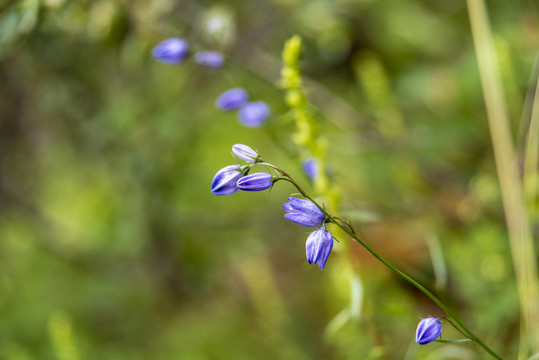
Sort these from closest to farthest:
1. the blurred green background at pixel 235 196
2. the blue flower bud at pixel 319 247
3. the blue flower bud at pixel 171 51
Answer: the blue flower bud at pixel 319 247, the blue flower bud at pixel 171 51, the blurred green background at pixel 235 196

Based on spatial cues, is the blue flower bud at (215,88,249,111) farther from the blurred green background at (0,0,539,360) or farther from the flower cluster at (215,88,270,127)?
the blurred green background at (0,0,539,360)

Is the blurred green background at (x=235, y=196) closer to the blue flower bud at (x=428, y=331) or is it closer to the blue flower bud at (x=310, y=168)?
the blue flower bud at (x=310, y=168)

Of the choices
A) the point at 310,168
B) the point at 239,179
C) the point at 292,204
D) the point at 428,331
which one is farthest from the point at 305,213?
the point at 310,168

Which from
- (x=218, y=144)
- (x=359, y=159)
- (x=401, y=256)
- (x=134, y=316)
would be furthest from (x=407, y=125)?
(x=134, y=316)

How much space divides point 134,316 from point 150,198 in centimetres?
61

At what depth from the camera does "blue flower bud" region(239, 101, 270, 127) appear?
1479mm

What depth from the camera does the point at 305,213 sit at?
0.96m

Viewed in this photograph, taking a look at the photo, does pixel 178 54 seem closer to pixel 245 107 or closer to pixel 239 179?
pixel 245 107

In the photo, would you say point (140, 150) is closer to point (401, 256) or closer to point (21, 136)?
point (21, 136)

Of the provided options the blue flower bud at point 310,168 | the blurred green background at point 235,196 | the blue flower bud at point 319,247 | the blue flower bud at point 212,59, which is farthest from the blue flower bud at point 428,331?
the blurred green background at point 235,196

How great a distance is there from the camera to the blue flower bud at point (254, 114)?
4.85ft

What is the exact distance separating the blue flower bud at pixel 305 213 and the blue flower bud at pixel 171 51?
2.31ft

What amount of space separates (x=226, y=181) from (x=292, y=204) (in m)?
0.13

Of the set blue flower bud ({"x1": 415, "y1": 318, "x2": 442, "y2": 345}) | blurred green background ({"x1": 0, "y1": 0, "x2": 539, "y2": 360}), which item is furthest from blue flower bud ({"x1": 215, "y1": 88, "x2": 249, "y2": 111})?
blue flower bud ({"x1": 415, "y1": 318, "x2": 442, "y2": 345})
